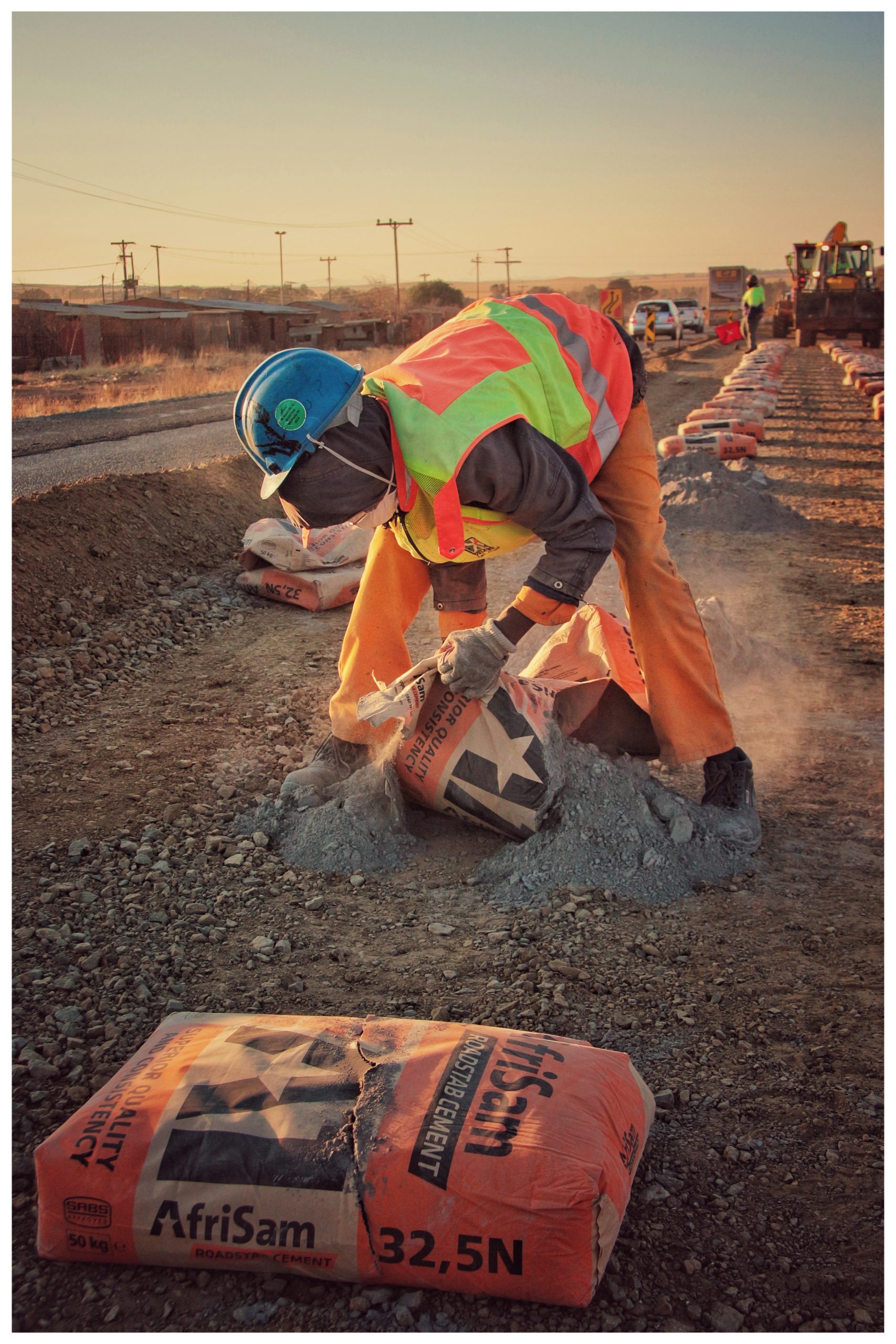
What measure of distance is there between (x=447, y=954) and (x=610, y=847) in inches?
25.8

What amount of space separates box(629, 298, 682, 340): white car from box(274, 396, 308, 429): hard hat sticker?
30445 millimetres

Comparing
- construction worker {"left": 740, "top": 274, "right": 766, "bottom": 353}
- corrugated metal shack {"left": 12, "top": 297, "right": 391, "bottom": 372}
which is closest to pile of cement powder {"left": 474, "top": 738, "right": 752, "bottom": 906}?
construction worker {"left": 740, "top": 274, "right": 766, "bottom": 353}

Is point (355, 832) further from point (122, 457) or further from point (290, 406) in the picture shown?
point (122, 457)

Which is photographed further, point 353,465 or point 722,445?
point 722,445

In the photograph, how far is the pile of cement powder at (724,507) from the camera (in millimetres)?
7840

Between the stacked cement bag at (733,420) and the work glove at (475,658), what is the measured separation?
24.6 ft

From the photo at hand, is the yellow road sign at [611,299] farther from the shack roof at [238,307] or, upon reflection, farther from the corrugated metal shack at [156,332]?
the shack roof at [238,307]

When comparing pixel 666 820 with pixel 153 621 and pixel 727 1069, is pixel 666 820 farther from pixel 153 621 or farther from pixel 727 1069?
pixel 153 621

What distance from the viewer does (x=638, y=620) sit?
3031 millimetres

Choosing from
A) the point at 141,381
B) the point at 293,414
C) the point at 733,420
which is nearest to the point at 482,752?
the point at 293,414

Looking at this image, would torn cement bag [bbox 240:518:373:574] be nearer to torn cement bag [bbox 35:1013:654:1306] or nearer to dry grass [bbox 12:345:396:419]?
torn cement bag [bbox 35:1013:654:1306]

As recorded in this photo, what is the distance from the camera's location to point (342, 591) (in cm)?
591

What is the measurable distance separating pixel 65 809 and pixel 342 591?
2775 millimetres

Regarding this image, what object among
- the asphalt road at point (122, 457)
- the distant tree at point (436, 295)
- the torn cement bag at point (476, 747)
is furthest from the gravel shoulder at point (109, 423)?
the distant tree at point (436, 295)
